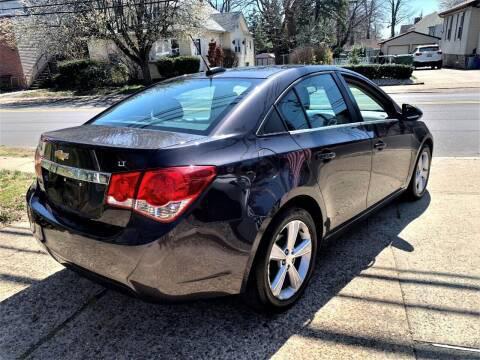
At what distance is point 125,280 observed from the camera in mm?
2322

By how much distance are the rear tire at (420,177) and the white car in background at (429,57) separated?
111 feet

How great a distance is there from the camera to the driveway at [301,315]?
2545mm

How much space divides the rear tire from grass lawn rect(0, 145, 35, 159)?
6.58 metres

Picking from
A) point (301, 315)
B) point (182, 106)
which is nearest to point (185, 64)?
point (182, 106)

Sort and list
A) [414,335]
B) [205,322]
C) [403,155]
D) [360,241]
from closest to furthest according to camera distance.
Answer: [414,335], [205,322], [360,241], [403,155]

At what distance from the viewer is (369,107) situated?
417 cm

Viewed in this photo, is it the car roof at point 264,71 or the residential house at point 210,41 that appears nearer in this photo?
the car roof at point 264,71

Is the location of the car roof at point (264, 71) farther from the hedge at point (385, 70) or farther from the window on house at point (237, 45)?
the window on house at point (237, 45)

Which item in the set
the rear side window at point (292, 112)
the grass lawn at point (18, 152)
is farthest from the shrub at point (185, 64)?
the rear side window at point (292, 112)

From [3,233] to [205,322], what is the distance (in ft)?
8.61

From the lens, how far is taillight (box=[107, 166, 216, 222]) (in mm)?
2188

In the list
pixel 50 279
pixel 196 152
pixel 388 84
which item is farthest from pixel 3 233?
pixel 388 84

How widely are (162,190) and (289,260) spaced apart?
1.09 meters

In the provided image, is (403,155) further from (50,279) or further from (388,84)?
(388,84)
